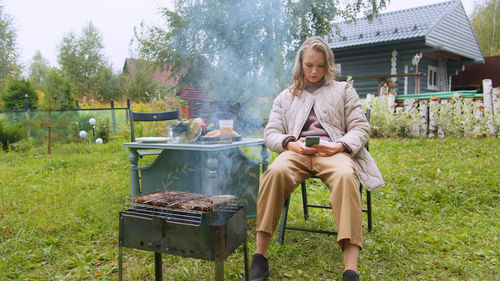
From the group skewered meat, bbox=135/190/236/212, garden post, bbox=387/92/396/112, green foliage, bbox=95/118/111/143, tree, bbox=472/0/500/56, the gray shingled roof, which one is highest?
tree, bbox=472/0/500/56

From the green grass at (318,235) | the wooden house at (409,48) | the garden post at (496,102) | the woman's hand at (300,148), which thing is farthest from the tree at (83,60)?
the woman's hand at (300,148)

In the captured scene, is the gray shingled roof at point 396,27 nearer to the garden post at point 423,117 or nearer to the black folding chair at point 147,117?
the garden post at point 423,117

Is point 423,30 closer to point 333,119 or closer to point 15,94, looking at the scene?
point 333,119

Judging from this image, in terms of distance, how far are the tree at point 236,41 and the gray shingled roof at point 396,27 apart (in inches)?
174

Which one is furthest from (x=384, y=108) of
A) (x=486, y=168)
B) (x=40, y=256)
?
(x=40, y=256)

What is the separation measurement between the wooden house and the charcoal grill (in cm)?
905

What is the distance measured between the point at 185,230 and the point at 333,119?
138 centimetres

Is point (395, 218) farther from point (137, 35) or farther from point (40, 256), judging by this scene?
point (137, 35)

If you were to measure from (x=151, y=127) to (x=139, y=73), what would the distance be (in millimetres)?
11801

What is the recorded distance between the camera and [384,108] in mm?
6992

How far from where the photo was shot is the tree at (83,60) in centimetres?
2147

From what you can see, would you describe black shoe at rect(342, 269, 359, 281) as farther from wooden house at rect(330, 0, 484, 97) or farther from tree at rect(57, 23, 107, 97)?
tree at rect(57, 23, 107, 97)

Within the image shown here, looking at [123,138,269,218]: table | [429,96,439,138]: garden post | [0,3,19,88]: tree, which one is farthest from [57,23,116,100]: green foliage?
[123,138,269,218]: table

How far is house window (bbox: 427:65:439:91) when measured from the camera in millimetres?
12695
